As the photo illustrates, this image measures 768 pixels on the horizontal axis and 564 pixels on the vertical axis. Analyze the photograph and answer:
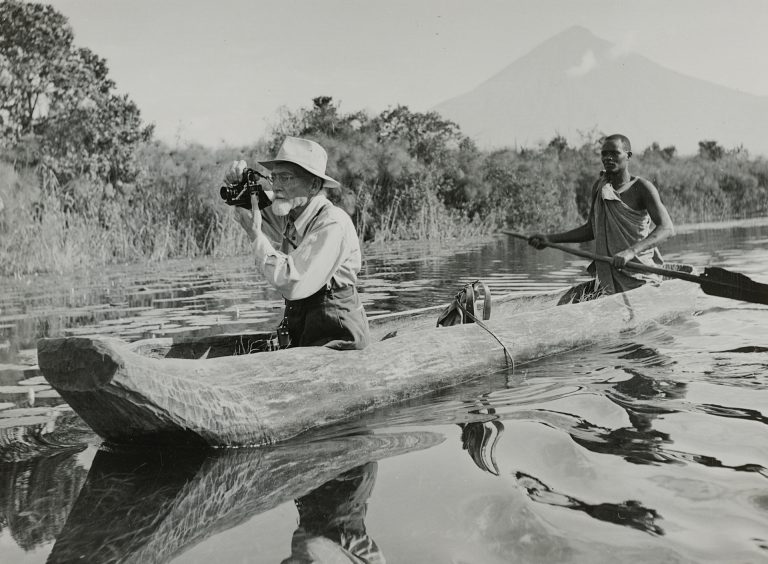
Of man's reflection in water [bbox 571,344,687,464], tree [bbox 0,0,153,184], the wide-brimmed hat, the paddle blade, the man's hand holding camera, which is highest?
tree [bbox 0,0,153,184]

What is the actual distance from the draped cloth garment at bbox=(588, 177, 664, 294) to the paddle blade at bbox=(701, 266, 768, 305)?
34.0 inches

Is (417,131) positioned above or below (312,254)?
above

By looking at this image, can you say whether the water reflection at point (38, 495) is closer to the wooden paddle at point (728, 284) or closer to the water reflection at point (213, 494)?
the water reflection at point (213, 494)

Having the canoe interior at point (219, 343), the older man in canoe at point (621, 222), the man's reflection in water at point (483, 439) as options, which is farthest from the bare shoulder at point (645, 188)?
the man's reflection in water at point (483, 439)

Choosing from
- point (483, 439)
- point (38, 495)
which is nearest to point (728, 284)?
point (483, 439)

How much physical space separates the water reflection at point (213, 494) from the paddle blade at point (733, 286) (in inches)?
108

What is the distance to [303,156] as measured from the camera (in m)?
3.85

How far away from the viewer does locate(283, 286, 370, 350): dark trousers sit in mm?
4020

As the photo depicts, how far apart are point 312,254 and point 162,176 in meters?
12.3

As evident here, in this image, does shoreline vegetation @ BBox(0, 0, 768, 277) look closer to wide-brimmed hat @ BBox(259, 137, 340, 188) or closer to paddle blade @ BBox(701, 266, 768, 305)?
wide-brimmed hat @ BBox(259, 137, 340, 188)

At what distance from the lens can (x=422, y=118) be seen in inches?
892

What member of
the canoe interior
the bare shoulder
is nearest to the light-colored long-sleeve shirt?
the canoe interior

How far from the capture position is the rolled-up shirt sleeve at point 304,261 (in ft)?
12.1

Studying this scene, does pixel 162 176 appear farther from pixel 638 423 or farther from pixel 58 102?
pixel 638 423
